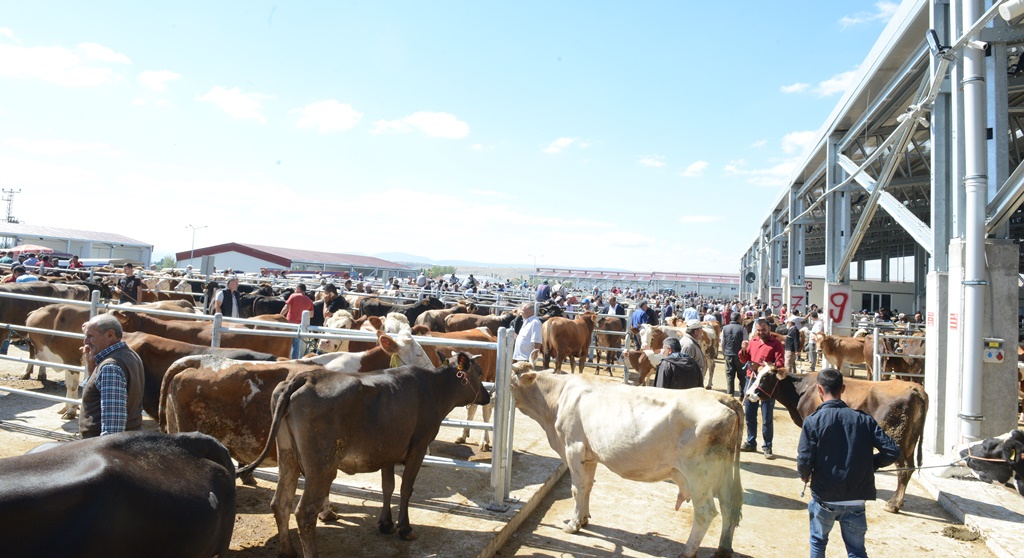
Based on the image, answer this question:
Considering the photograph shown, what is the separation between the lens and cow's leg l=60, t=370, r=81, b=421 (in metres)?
7.74

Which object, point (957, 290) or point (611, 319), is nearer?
point (957, 290)

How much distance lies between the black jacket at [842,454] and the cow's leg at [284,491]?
3.53 metres

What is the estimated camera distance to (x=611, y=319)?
18375 mm

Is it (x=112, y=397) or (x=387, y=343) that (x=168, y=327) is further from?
(x=112, y=397)

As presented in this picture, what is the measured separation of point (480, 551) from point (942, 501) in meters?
5.63

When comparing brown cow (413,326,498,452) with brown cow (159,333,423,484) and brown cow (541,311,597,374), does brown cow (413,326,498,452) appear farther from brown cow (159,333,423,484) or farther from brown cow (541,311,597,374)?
brown cow (541,311,597,374)

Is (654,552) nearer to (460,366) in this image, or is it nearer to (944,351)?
(460,366)

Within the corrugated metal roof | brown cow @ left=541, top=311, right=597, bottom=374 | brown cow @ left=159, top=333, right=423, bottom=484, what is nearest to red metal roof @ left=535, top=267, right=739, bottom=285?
the corrugated metal roof

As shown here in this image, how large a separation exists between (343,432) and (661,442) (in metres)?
2.65

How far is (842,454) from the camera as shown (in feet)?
14.3

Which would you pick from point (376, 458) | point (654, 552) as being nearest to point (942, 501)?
point (654, 552)

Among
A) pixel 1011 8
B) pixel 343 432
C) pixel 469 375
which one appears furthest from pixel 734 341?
pixel 343 432

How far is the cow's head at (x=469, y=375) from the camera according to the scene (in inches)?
218

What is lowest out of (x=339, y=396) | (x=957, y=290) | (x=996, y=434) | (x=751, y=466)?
(x=751, y=466)
